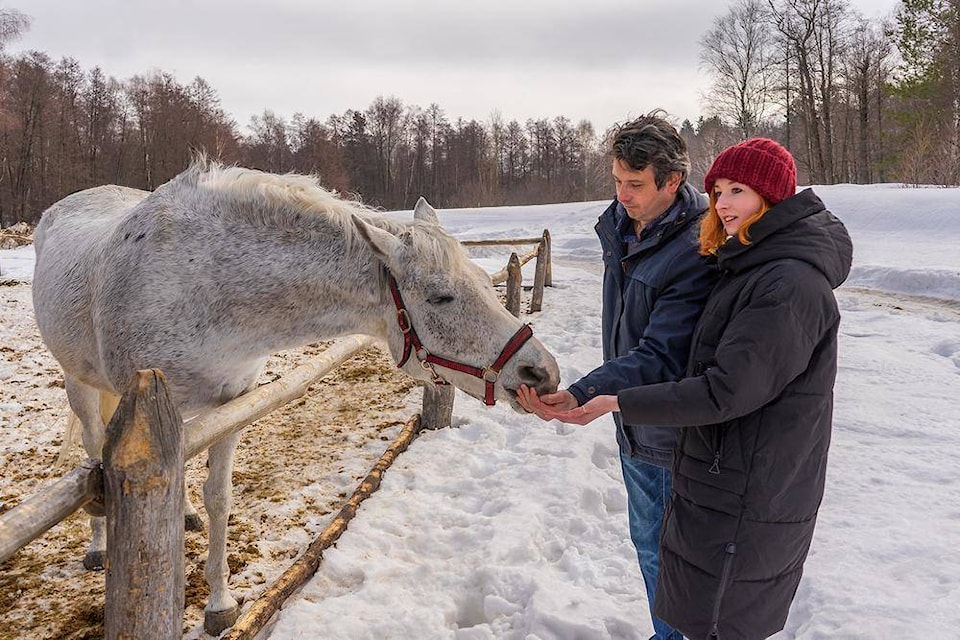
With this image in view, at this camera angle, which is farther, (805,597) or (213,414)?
(805,597)

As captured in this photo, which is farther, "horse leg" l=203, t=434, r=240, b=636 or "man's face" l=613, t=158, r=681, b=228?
"horse leg" l=203, t=434, r=240, b=636

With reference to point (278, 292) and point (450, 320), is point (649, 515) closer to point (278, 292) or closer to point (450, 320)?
point (450, 320)

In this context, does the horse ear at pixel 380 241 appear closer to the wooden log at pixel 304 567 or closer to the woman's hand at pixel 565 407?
the woman's hand at pixel 565 407

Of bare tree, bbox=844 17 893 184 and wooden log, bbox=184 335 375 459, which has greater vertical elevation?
bare tree, bbox=844 17 893 184

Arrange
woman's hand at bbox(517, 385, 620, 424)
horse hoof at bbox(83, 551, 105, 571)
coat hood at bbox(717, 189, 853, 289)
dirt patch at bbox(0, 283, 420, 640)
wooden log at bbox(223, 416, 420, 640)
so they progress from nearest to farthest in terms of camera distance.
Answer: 1. coat hood at bbox(717, 189, 853, 289)
2. woman's hand at bbox(517, 385, 620, 424)
3. wooden log at bbox(223, 416, 420, 640)
4. dirt patch at bbox(0, 283, 420, 640)
5. horse hoof at bbox(83, 551, 105, 571)

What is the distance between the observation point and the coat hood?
1.58 meters

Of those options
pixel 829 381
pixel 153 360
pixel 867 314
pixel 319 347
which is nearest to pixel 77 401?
pixel 153 360

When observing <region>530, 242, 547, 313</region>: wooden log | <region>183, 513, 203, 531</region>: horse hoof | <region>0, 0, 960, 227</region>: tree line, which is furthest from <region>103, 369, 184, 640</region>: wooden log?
<region>0, 0, 960, 227</region>: tree line

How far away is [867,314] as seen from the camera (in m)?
9.15

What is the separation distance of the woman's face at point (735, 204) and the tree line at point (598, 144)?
88.0 feet

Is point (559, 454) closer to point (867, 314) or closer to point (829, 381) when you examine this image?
point (829, 381)

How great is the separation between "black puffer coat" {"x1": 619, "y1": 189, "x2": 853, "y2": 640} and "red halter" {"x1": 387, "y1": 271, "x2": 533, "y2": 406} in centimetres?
64

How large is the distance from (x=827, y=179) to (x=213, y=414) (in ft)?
128

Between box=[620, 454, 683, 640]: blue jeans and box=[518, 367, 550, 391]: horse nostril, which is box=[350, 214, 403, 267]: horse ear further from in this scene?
box=[620, 454, 683, 640]: blue jeans
